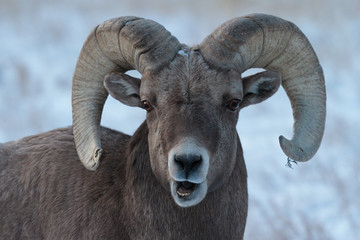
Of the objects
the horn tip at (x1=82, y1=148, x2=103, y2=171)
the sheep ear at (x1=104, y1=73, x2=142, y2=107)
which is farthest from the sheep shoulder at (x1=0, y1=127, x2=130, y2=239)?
the sheep ear at (x1=104, y1=73, x2=142, y2=107)

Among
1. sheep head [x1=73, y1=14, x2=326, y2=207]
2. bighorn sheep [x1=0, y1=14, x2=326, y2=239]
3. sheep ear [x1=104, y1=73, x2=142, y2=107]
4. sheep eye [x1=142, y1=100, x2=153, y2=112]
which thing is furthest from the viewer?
sheep ear [x1=104, y1=73, x2=142, y2=107]

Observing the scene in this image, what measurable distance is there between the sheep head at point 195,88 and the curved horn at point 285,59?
0.01 meters

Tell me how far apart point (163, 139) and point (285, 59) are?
224cm

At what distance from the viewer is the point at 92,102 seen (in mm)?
8953

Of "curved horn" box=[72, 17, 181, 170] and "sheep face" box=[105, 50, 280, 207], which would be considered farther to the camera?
"curved horn" box=[72, 17, 181, 170]

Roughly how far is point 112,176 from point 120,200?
0.42 metres

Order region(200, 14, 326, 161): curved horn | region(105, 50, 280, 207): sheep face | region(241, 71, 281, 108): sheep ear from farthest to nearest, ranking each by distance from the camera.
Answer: region(241, 71, 281, 108): sheep ear, region(200, 14, 326, 161): curved horn, region(105, 50, 280, 207): sheep face

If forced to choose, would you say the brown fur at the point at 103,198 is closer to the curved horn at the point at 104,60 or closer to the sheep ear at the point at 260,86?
the curved horn at the point at 104,60

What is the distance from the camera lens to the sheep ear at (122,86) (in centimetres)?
856

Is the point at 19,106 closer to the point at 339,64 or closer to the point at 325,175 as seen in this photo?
the point at 325,175

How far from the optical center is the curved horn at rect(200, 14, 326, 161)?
27.3 feet

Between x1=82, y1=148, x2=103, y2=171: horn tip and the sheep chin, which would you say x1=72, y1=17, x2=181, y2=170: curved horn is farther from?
the sheep chin

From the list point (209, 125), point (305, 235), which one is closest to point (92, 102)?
point (209, 125)

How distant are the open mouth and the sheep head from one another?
0.01m
